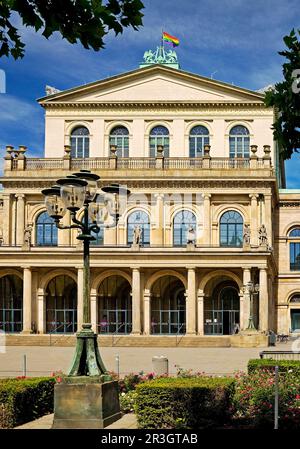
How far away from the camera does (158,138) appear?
69.6m

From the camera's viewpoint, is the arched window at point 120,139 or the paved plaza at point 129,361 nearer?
the paved plaza at point 129,361

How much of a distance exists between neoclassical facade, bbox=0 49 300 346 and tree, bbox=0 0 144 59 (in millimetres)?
42323

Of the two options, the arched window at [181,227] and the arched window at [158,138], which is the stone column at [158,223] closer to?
the arched window at [181,227]

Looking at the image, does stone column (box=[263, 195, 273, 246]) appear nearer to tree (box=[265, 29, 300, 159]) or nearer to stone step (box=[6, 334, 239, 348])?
stone step (box=[6, 334, 239, 348])

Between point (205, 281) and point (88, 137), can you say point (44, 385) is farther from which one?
point (88, 137)

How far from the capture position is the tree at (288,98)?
1055 cm

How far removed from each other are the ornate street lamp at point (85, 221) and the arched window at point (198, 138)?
158 ft

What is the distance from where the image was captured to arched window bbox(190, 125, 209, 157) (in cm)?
6888

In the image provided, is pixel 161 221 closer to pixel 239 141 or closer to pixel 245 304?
pixel 245 304

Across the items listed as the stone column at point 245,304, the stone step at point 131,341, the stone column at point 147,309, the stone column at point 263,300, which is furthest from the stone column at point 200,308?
the stone step at point 131,341

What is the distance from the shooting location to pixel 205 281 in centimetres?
5888

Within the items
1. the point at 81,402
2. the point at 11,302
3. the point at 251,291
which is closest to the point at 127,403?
the point at 81,402
